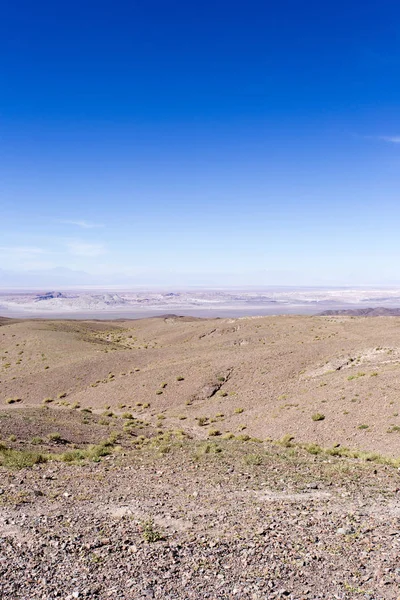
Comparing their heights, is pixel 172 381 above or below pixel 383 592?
below

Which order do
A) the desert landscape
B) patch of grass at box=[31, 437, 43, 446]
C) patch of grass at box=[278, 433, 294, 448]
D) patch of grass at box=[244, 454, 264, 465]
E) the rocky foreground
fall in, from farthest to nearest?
1. patch of grass at box=[278, 433, 294, 448]
2. patch of grass at box=[31, 437, 43, 446]
3. patch of grass at box=[244, 454, 264, 465]
4. the desert landscape
5. the rocky foreground

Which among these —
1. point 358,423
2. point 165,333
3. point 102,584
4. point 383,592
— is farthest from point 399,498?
point 165,333

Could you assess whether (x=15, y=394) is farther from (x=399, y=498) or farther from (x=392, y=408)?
(x=399, y=498)

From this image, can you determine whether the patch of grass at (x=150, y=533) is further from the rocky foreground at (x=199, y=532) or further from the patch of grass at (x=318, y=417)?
the patch of grass at (x=318, y=417)

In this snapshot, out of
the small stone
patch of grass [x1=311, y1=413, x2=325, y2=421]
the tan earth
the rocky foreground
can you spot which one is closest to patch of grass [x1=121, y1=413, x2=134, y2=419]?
the tan earth

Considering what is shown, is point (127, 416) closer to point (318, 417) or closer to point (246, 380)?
point (246, 380)

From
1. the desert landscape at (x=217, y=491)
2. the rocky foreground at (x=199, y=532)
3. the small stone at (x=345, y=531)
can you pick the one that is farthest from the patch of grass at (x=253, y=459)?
the small stone at (x=345, y=531)

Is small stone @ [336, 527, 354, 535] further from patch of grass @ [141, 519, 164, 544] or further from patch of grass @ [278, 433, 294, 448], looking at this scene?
patch of grass @ [278, 433, 294, 448]
